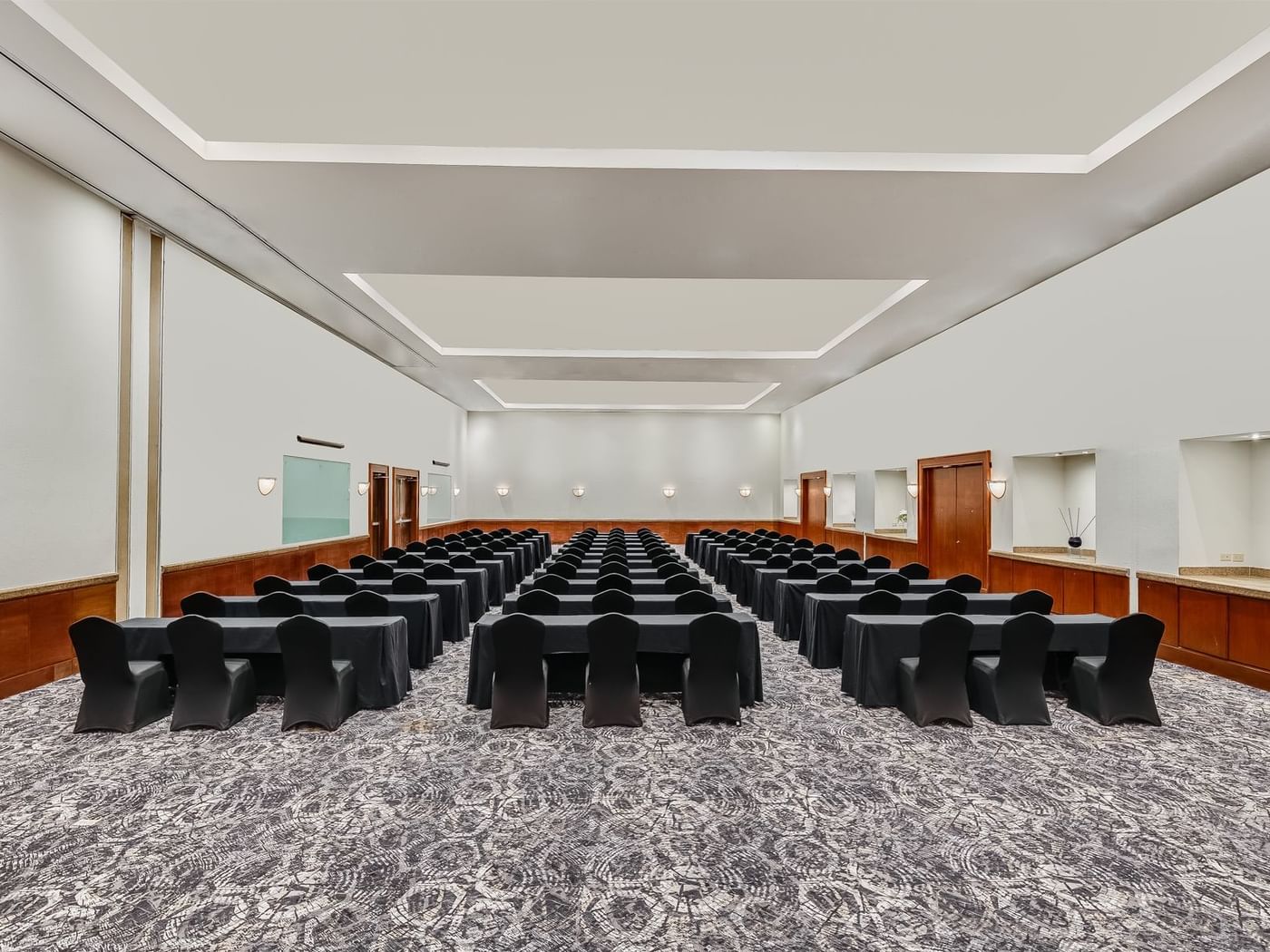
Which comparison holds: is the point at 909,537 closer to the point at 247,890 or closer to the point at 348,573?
the point at 348,573

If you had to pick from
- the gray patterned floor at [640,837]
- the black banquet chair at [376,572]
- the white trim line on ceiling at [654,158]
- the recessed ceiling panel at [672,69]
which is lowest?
the gray patterned floor at [640,837]

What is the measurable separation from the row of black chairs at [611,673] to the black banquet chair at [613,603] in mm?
1146

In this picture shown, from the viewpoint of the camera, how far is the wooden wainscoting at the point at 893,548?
13.2 meters

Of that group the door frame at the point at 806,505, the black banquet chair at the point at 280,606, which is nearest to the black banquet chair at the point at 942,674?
the black banquet chair at the point at 280,606

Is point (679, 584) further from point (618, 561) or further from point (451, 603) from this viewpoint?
point (451, 603)

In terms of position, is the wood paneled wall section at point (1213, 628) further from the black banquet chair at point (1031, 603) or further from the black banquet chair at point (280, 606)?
the black banquet chair at point (280, 606)

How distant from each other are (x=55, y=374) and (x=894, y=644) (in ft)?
27.4

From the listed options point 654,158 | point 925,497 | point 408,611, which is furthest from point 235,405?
point 925,497

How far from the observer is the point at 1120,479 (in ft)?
25.7

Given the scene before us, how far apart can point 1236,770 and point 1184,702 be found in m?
1.69

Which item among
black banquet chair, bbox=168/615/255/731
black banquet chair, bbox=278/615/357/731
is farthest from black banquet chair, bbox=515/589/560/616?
black banquet chair, bbox=168/615/255/731

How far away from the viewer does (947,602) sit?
674 centimetres

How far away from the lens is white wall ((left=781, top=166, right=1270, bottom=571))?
6.30 meters

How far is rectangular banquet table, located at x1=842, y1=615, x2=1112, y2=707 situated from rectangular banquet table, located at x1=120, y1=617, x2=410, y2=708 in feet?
13.8
